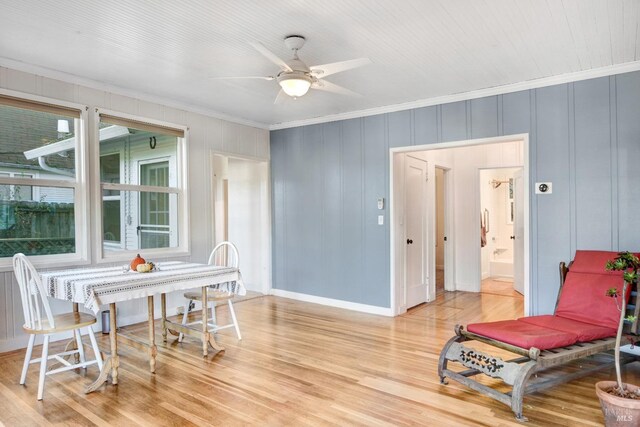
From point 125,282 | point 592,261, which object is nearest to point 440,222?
point 592,261

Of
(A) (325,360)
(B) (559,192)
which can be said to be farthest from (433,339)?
(B) (559,192)

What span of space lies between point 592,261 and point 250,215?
459 cm

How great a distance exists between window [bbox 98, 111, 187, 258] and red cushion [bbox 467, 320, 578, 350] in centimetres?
365

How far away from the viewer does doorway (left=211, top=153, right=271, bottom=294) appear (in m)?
6.20

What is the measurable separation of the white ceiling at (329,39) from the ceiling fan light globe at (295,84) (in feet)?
1.09

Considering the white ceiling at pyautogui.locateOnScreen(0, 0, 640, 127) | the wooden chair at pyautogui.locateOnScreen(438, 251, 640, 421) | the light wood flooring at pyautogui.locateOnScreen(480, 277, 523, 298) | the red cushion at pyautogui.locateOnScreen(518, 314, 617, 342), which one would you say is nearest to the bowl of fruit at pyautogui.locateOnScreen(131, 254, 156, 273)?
the white ceiling at pyautogui.locateOnScreen(0, 0, 640, 127)

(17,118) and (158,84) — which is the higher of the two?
(158,84)

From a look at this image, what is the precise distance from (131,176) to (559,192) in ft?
Answer: 14.9

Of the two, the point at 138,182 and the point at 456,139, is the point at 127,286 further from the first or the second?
the point at 456,139

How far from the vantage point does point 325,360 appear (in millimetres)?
3443

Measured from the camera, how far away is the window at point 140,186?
436 centimetres

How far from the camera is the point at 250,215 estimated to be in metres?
6.46

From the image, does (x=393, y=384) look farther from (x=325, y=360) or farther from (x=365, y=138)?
(x=365, y=138)

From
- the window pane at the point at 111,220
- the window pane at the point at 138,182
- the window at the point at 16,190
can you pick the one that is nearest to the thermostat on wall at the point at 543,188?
the window pane at the point at 138,182
